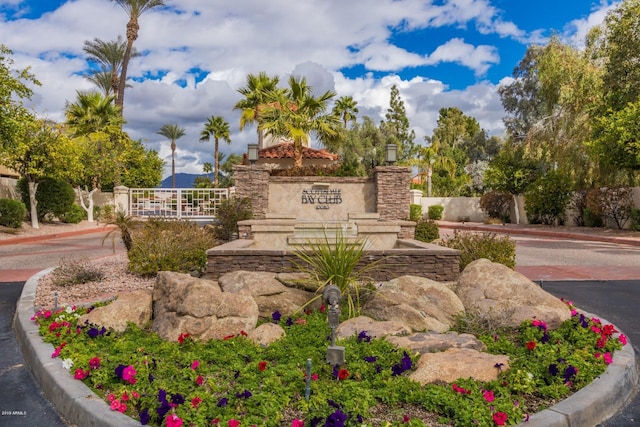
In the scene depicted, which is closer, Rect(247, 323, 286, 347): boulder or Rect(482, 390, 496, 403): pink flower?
Rect(482, 390, 496, 403): pink flower

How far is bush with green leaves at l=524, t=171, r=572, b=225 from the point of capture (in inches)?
960

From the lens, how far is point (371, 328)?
471cm

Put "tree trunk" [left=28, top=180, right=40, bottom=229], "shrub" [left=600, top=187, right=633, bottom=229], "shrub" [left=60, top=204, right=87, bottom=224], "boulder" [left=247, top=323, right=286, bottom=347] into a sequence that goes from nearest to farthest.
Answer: "boulder" [left=247, top=323, right=286, bottom=347] < "shrub" [left=600, top=187, right=633, bottom=229] < "tree trunk" [left=28, top=180, right=40, bottom=229] < "shrub" [left=60, top=204, right=87, bottom=224]

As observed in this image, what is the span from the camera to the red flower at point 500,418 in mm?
2871

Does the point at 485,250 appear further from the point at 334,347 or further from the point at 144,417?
the point at 144,417

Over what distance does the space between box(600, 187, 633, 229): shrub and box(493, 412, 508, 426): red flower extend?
20989 millimetres

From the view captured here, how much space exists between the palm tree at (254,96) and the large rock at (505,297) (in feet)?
78.2

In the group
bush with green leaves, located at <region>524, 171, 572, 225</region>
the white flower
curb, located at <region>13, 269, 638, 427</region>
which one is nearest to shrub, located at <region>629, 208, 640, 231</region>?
bush with green leaves, located at <region>524, 171, 572, 225</region>

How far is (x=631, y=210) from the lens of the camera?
19.5 metres

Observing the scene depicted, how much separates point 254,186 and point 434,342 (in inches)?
514

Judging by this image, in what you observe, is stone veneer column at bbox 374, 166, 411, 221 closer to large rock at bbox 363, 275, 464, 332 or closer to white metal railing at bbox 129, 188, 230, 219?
white metal railing at bbox 129, 188, 230, 219

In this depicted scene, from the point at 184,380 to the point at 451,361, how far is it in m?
2.08

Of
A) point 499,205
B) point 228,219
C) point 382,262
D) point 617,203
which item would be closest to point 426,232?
point 228,219

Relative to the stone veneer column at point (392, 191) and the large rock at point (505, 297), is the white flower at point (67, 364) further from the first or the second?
the stone veneer column at point (392, 191)
